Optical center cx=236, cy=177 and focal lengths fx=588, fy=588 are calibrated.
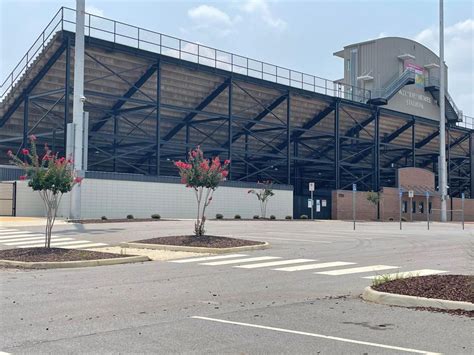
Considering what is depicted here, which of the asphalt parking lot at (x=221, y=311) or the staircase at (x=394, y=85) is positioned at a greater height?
the staircase at (x=394, y=85)

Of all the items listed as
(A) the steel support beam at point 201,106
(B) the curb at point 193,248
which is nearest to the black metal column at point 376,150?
(A) the steel support beam at point 201,106

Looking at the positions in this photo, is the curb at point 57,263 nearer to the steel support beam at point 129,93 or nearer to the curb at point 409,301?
the curb at point 409,301

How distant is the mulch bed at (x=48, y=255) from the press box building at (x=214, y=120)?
20.6 metres

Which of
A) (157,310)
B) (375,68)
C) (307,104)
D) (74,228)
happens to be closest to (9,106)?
(74,228)

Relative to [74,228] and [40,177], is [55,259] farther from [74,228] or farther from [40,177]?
[74,228]

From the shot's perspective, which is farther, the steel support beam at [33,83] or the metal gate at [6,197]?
the metal gate at [6,197]

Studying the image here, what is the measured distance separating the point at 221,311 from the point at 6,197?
35.7 meters

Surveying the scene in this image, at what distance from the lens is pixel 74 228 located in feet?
92.8

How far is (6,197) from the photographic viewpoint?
41000mm

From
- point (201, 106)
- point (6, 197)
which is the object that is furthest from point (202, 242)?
point (201, 106)

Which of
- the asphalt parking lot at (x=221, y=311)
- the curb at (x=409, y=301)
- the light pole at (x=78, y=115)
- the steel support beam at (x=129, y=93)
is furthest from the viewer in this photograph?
the steel support beam at (x=129, y=93)

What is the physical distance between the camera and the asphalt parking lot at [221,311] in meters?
6.83

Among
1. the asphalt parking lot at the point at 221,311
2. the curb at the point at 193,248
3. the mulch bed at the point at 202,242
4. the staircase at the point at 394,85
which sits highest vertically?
the staircase at the point at 394,85

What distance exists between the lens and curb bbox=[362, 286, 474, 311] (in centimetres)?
890
